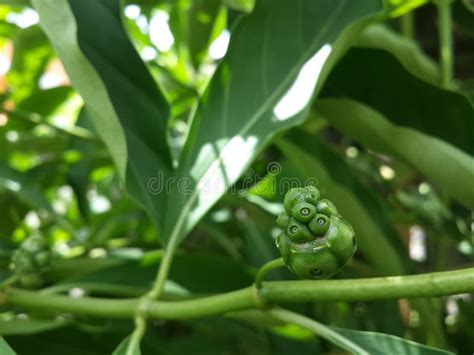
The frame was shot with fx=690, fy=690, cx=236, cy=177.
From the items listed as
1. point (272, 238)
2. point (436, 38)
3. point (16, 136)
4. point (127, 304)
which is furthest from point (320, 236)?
point (436, 38)

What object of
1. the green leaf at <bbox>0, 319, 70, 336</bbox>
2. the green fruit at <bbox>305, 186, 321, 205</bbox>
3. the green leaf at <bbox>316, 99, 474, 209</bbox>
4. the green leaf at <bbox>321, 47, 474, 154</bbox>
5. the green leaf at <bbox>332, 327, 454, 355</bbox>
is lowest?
the green leaf at <bbox>0, 319, 70, 336</bbox>

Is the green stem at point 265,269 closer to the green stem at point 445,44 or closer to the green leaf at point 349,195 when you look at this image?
the green leaf at point 349,195

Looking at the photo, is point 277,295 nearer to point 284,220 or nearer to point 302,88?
point 284,220

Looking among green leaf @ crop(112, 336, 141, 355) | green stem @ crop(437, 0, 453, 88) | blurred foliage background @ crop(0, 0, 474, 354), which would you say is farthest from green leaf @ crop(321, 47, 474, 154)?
green leaf @ crop(112, 336, 141, 355)

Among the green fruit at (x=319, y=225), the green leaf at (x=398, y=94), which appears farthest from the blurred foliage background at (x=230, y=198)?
the green fruit at (x=319, y=225)

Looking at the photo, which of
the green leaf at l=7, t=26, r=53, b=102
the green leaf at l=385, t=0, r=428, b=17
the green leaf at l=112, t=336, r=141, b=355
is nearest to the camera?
the green leaf at l=112, t=336, r=141, b=355

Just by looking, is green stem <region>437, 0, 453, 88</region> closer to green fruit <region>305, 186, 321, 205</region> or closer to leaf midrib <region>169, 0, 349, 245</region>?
leaf midrib <region>169, 0, 349, 245</region>

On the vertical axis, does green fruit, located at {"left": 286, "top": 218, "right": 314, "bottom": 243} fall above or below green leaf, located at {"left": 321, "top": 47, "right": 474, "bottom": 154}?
below
